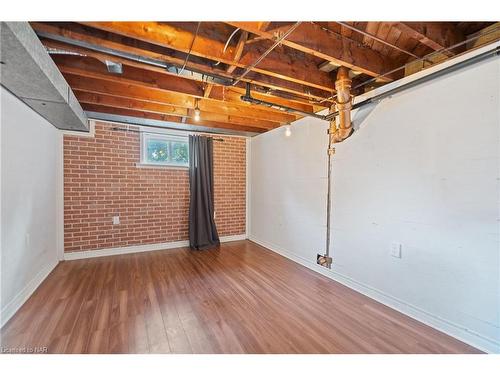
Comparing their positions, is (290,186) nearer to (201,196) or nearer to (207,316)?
(201,196)

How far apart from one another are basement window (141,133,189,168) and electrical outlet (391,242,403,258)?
335 cm

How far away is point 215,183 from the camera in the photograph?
13.7 feet

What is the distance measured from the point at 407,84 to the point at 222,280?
279cm

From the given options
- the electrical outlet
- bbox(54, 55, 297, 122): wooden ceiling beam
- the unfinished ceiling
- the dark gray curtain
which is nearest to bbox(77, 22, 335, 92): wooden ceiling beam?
the unfinished ceiling

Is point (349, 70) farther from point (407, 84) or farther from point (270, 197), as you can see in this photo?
point (270, 197)

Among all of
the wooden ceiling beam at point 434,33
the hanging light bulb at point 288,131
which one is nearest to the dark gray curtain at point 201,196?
the hanging light bulb at point 288,131

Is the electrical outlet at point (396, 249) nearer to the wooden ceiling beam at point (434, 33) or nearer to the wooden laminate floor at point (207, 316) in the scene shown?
the wooden laminate floor at point (207, 316)

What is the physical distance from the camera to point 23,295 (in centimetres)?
202

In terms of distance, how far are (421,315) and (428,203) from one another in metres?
0.98

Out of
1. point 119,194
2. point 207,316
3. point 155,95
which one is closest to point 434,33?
point 155,95

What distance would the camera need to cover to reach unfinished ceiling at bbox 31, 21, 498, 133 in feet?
4.69

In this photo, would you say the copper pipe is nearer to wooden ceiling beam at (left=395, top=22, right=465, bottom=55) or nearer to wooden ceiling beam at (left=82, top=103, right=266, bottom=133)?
wooden ceiling beam at (left=395, top=22, right=465, bottom=55)

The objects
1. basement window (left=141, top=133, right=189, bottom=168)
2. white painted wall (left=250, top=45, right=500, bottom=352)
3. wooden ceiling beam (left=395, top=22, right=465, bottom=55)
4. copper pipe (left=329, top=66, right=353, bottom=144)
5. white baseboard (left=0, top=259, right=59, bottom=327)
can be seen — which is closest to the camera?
wooden ceiling beam (left=395, top=22, right=465, bottom=55)
